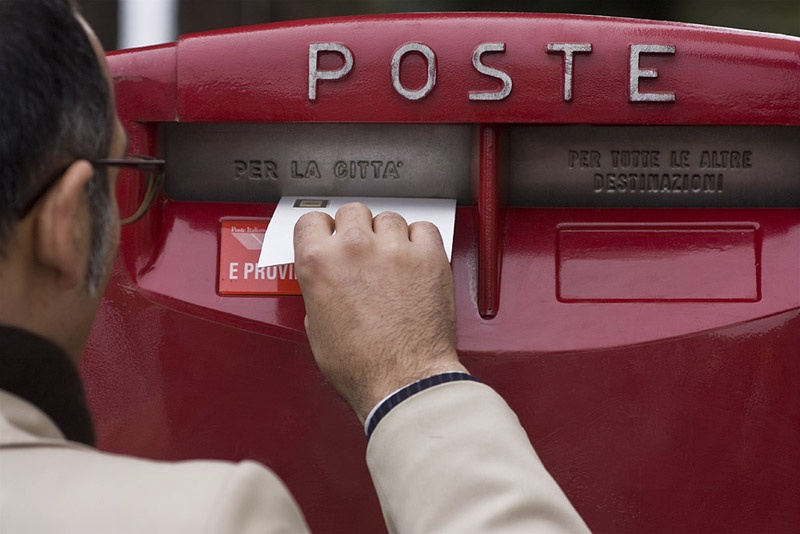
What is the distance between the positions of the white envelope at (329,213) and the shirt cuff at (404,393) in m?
0.22

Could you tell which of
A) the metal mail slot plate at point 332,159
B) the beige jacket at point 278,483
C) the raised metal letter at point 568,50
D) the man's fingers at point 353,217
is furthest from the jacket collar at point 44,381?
the raised metal letter at point 568,50

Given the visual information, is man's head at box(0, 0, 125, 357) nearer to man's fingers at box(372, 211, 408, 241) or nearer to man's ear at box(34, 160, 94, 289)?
man's ear at box(34, 160, 94, 289)

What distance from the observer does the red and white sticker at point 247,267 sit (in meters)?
1.71

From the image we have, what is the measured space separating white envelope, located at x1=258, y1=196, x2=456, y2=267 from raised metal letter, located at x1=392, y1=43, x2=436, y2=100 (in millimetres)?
177

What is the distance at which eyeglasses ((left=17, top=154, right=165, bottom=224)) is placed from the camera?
1233mm

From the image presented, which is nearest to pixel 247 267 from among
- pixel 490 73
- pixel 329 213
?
pixel 329 213

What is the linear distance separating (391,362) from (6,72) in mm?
648

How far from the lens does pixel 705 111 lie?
1.67 m

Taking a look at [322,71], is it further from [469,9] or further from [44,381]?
[469,9]

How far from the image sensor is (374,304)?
1558mm

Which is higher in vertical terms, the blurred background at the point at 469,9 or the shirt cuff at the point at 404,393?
the blurred background at the point at 469,9

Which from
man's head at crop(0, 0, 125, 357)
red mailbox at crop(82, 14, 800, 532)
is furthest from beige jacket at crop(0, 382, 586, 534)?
red mailbox at crop(82, 14, 800, 532)

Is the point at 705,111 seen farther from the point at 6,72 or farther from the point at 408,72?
the point at 6,72

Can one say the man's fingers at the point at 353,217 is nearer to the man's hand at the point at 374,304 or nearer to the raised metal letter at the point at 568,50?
the man's hand at the point at 374,304
